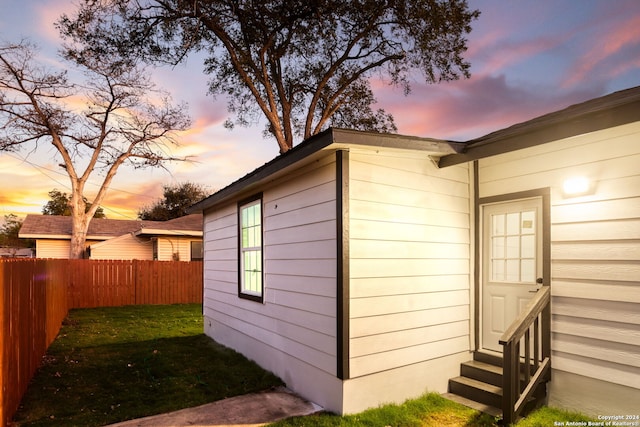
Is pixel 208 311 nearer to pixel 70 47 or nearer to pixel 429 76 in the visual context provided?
pixel 429 76

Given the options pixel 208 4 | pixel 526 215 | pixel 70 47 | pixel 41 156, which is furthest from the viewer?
pixel 41 156

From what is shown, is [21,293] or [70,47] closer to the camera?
[21,293]

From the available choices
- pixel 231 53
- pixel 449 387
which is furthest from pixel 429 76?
pixel 449 387

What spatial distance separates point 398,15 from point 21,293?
38.0 feet

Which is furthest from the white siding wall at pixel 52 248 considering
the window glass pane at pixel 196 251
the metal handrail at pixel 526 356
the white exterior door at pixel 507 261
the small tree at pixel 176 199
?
the metal handrail at pixel 526 356

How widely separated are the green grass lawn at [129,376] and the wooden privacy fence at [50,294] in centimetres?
26

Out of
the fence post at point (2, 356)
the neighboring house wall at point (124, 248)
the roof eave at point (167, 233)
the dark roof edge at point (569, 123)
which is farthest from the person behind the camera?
the neighboring house wall at point (124, 248)

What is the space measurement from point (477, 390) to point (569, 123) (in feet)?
9.53

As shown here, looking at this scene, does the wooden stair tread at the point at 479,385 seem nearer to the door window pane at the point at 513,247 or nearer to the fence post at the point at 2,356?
the door window pane at the point at 513,247

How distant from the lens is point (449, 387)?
15.3 ft

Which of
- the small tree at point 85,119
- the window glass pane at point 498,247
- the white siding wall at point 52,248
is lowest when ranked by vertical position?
the white siding wall at point 52,248

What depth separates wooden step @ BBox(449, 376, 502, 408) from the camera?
4098 mm

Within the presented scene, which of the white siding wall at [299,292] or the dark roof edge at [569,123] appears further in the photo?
the white siding wall at [299,292]

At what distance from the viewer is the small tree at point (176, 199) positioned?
3694cm
